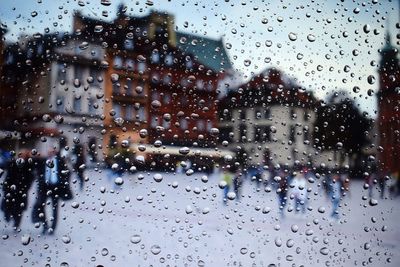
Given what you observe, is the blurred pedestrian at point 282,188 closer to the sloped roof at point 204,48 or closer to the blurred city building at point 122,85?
the blurred city building at point 122,85

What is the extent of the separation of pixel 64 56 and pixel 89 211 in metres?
0.31

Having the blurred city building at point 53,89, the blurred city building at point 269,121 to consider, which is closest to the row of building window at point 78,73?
the blurred city building at point 53,89

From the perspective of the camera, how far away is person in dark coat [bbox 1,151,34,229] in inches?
30.3

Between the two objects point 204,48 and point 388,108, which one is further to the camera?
point 388,108

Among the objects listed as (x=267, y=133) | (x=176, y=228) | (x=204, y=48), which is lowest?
(x=176, y=228)

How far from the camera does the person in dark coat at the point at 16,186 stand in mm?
769

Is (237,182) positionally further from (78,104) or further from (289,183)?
(78,104)

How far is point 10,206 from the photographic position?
0.77 meters

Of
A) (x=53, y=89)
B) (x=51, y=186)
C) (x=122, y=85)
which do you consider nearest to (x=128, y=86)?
(x=122, y=85)

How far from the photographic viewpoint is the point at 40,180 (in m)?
0.79

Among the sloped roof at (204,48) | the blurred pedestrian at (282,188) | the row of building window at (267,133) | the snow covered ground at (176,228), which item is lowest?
the snow covered ground at (176,228)

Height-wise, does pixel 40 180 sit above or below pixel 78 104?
below

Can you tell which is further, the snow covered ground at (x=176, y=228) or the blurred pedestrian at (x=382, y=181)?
the blurred pedestrian at (x=382, y=181)

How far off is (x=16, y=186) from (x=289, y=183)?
22.2 inches
